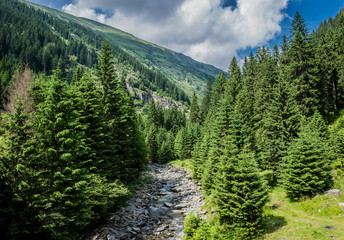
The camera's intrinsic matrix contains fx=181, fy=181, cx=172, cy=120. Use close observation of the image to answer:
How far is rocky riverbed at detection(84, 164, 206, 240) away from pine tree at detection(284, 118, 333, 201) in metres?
11.2

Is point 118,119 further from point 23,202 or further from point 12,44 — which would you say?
point 12,44

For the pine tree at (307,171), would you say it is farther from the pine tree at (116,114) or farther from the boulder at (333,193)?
the pine tree at (116,114)

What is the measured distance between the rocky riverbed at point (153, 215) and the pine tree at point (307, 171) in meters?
11.2

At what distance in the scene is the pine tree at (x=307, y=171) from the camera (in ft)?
54.9

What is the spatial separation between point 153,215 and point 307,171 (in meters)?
18.6

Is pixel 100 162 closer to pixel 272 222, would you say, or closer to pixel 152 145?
pixel 272 222

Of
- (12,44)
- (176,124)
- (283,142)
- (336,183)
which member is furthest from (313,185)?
(12,44)

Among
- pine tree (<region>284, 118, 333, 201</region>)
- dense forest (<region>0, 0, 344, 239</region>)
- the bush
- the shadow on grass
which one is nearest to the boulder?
pine tree (<region>284, 118, 333, 201</region>)

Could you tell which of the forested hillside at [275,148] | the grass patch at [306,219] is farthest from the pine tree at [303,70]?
the grass patch at [306,219]

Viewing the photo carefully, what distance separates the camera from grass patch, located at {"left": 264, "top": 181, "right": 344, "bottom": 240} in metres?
11.5

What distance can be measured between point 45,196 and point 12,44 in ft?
519

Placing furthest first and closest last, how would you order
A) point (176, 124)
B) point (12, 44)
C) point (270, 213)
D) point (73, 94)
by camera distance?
point (12, 44) → point (176, 124) → point (73, 94) → point (270, 213)

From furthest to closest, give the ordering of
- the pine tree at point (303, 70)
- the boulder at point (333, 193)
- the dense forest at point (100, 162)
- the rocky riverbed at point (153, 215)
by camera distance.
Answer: the pine tree at point (303, 70)
the rocky riverbed at point (153, 215)
the boulder at point (333, 193)
the dense forest at point (100, 162)

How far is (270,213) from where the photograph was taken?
16.6m
